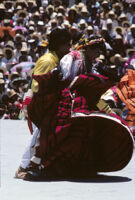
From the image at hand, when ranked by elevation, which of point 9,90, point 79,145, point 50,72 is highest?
point 50,72

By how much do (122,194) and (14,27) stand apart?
45.7ft

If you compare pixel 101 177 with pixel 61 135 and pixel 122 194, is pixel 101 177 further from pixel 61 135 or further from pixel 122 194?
pixel 122 194

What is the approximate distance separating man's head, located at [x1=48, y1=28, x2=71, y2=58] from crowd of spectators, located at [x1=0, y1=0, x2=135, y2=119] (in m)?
7.87

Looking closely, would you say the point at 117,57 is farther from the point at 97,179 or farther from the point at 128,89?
the point at 97,179

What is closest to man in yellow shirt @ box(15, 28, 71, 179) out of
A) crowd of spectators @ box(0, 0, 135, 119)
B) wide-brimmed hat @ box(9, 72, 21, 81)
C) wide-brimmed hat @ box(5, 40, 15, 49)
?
crowd of spectators @ box(0, 0, 135, 119)

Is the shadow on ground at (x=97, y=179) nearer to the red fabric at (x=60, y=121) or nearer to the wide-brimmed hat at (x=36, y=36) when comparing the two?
the red fabric at (x=60, y=121)

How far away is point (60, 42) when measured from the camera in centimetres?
557

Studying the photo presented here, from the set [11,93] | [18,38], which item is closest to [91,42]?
[11,93]

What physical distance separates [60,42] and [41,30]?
12068 millimetres

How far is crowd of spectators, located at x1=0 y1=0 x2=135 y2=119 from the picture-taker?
562 inches

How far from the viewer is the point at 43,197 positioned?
14.2 ft

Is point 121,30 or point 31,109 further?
point 121,30

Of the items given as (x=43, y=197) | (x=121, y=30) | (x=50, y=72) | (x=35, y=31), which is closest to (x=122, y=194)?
(x=43, y=197)

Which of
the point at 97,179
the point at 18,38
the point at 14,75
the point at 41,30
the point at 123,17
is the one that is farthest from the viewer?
the point at 41,30
